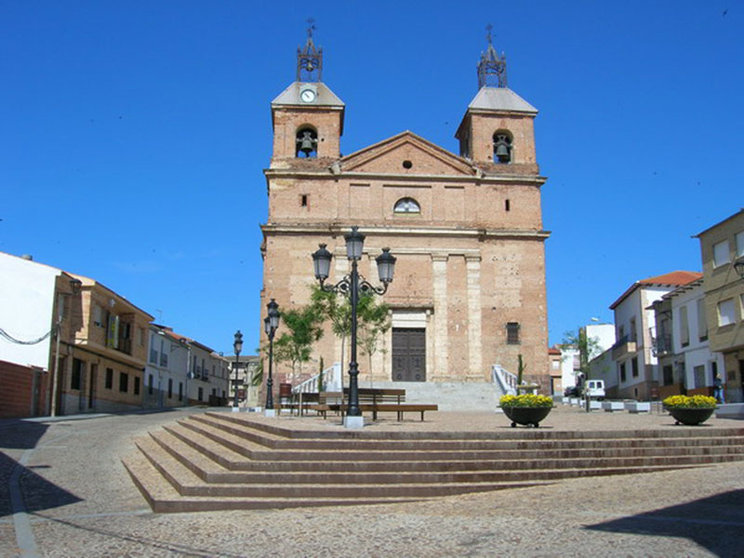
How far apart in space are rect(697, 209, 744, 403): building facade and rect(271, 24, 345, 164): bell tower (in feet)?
51.7

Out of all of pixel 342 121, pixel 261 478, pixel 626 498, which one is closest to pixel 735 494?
pixel 626 498

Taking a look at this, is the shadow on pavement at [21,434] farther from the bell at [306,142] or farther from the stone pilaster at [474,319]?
the bell at [306,142]

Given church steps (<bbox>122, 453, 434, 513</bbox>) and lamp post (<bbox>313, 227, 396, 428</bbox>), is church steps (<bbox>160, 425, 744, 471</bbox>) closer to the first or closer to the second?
church steps (<bbox>122, 453, 434, 513</bbox>)

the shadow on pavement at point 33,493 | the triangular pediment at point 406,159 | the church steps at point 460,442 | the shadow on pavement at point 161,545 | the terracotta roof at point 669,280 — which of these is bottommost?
the shadow on pavement at point 161,545

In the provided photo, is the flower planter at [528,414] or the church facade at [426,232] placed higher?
the church facade at [426,232]

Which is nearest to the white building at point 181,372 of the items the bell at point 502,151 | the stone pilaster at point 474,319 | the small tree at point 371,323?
the small tree at point 371,323

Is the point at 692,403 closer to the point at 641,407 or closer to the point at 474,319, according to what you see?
the point at 641,407

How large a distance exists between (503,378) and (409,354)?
4.27 m

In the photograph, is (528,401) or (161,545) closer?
(161,545)

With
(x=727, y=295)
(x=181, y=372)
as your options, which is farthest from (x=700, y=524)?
(x=181, y=372)

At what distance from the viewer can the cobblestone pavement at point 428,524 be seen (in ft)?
21.4

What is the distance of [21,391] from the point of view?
80.9 feet

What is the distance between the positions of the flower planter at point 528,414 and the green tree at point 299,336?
1408 cm

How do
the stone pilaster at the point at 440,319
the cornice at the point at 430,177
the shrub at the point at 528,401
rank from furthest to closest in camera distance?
the cornice at the point at 430,177 < the stone pilaster at the point at 440,319 < the shrub at the point at 528,401
